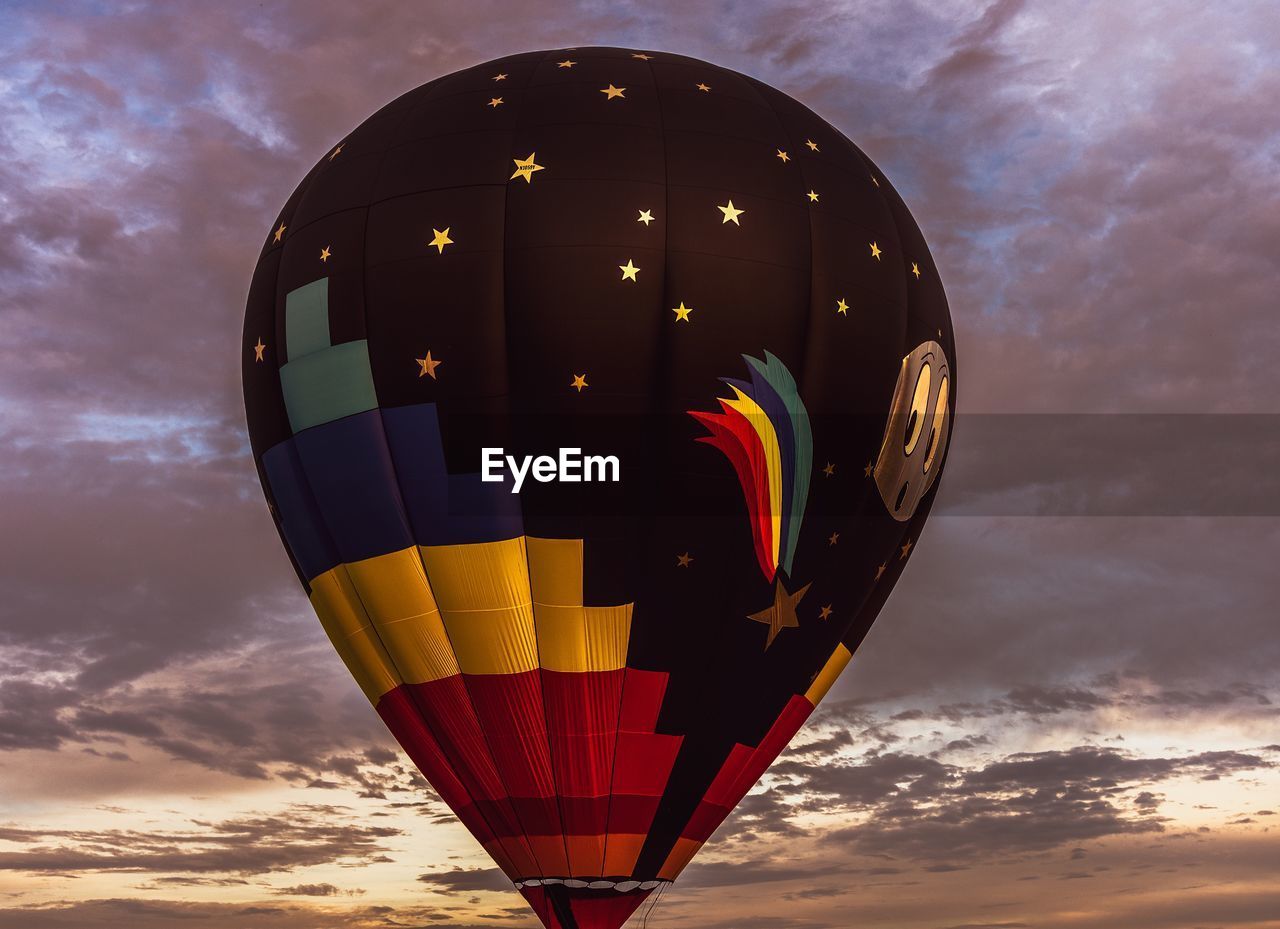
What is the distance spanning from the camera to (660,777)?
1980 cm

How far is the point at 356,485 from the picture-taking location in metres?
19.8

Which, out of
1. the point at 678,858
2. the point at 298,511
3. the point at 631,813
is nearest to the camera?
the point at 631,813

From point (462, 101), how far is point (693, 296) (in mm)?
3960

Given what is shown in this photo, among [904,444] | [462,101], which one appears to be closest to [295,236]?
[462,101]

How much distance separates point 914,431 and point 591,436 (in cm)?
444

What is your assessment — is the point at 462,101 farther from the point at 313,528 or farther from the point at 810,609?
the point at 810,609

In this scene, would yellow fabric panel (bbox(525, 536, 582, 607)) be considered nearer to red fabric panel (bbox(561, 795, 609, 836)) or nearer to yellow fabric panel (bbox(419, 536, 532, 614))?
yellow fabric panel (bbox(419, 536, 532, 614))

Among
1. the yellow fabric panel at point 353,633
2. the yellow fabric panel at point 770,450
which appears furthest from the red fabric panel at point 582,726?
the yellow fabric panel at point 770,450

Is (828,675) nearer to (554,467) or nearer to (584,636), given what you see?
(584,636)

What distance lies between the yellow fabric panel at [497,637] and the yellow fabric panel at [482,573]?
10 centimetres

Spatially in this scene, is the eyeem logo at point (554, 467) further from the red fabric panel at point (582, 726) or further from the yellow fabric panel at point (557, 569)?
the red fabric panel at point (582, 726)

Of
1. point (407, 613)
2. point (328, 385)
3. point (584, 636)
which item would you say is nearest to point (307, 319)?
point (328, 385)

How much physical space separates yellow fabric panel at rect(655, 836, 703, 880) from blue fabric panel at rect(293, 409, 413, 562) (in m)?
4.76

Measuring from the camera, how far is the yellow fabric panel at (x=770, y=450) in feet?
62.3
